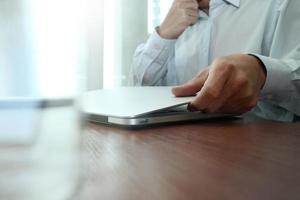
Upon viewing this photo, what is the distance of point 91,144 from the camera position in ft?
1.11

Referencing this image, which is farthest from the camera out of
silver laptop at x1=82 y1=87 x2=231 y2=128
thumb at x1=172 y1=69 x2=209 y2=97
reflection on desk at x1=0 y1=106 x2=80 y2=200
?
thumb at x1=172 y1=69 x2=209 y2=97

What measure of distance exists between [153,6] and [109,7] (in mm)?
192

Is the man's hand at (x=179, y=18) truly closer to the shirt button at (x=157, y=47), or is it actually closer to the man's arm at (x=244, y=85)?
the shirt button at (x=157, y=47)

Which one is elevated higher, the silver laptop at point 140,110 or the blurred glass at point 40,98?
the blurred glass at point 40,98

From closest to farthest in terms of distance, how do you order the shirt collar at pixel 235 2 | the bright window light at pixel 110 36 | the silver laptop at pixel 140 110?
the silver laptop at pixel 140 110 < the shirt collar at pixel 235 2 < the bright window light at pixel 110 36

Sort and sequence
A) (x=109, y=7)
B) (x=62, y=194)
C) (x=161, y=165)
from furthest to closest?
(x=109, y=7) → (x=161, y=165) → (x=62, y=194)

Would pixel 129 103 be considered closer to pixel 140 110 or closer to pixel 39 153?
pixel 140 110

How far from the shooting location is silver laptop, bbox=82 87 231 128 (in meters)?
0.44

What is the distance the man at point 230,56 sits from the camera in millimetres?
528

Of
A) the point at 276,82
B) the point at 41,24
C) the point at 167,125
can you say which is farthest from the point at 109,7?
the point at 41,24

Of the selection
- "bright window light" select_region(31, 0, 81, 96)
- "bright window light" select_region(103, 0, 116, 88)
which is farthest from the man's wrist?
"bright window light" select_region(103, 0, 116, 88)

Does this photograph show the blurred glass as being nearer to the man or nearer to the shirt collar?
the man

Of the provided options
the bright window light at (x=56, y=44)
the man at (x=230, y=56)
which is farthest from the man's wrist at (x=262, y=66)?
the bright window light at (x=56, y=44)

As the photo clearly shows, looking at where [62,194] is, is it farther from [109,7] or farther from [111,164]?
[109,7]
